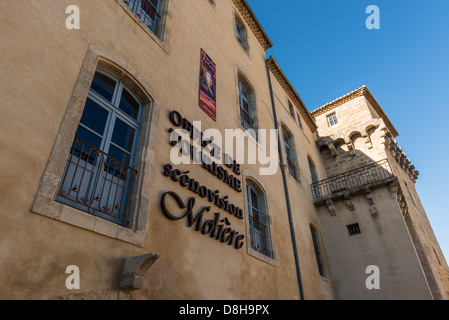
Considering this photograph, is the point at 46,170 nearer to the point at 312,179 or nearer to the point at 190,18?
the point at 190,18

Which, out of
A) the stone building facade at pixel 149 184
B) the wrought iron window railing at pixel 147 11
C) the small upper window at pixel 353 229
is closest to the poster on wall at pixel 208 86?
the stone building facade at pixel 149 184

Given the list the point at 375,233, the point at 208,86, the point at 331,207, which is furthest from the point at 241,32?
the point at 375,233

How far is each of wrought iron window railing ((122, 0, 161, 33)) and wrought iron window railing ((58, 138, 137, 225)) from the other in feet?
11.1

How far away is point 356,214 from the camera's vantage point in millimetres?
10938

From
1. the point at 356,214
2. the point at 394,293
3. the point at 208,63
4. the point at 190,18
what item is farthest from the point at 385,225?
the point at 190,18

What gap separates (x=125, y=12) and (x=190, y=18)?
2.70m

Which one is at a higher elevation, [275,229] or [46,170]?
[275,229]

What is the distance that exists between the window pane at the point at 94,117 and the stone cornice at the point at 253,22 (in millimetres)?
9335

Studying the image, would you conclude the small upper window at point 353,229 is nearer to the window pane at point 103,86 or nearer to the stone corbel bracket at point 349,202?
the stone corbel bracket at point 349,202

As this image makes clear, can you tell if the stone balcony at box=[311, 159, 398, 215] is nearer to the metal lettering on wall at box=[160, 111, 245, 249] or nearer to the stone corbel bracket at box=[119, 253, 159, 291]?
the metal lettering on wall at box=[160, 111, 245, 249]

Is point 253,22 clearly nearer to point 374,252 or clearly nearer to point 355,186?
point 355,186

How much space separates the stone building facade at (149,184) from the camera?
3.14 meters

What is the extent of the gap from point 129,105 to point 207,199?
217cm
